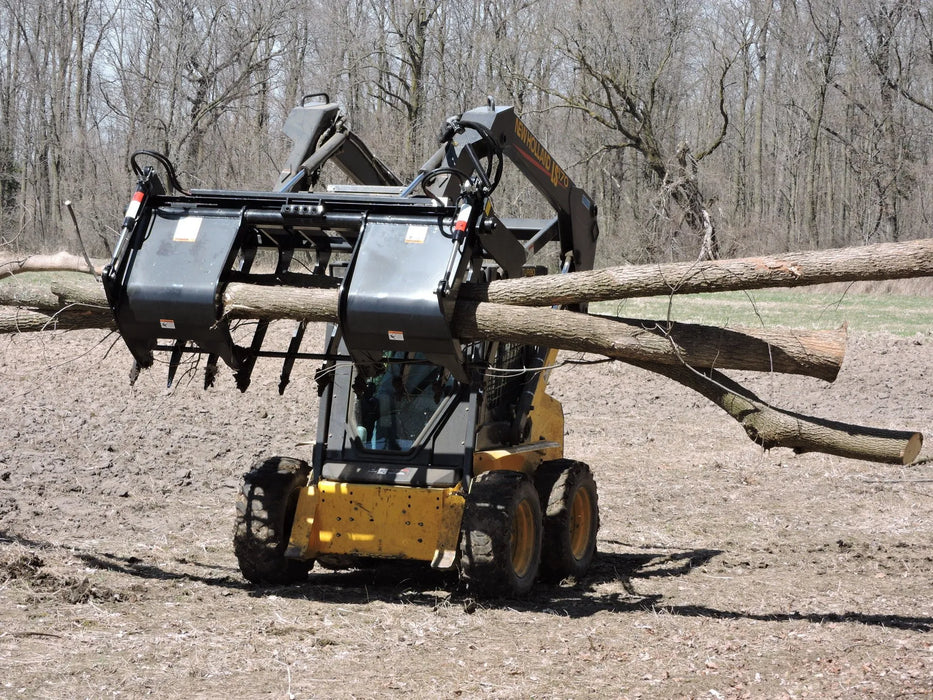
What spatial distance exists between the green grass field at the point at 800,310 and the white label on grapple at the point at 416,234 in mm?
13238

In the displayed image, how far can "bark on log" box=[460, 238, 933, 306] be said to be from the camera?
5.98 metres

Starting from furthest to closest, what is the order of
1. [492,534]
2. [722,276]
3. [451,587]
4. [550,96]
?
[550,96]
[451,587]
[492,534]
[722,276]

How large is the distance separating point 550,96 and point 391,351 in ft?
101

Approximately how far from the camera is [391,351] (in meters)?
7.14

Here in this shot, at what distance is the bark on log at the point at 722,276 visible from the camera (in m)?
5.98

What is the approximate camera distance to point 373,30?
117 ft

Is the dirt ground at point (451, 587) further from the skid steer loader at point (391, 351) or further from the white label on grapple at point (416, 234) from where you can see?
the white label on grapple at point (416, 234)

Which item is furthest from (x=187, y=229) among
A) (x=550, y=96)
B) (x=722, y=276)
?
(x=550, y=96)

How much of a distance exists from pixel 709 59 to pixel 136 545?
33617 mm

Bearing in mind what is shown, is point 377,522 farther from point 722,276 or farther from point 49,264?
point 49,264

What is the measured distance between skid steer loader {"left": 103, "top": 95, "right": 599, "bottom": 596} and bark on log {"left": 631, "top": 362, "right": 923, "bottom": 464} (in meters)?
1.49

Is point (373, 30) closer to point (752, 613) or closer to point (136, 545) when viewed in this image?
point (136, 545)

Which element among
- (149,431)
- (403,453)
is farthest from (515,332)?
(149,431)

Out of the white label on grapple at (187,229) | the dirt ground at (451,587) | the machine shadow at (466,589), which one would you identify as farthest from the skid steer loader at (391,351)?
the dirt ground at (451,587)
